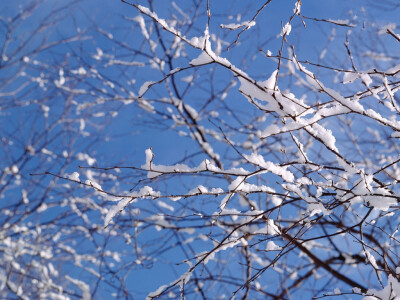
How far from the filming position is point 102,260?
391cm

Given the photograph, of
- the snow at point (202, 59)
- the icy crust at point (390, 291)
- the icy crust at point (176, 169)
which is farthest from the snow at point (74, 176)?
the icy crust at point (390, 291)

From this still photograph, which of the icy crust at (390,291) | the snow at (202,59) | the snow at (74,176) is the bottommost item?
the icy crust at (390,291)

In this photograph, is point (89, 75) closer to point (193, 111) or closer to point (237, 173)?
point (193, 111)

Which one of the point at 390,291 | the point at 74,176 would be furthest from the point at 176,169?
the point at 390,291

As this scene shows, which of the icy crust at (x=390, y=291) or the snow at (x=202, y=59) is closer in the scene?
the snow at (x=202, y=59)

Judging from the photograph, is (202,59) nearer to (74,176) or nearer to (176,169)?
(176,169)

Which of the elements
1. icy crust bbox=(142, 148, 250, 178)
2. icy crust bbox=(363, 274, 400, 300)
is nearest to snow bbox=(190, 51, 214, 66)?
icy crust bbox=(142, 148, 250, 178)

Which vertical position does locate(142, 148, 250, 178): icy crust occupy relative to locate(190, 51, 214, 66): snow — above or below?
below

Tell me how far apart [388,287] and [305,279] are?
104 inches

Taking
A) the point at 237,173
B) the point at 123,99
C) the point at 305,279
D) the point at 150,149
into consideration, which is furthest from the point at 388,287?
the point at 123,99

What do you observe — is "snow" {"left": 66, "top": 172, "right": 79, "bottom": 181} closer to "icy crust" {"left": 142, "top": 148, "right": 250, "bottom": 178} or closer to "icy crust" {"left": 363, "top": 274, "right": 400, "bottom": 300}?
"icy crust" {"left": 142, "top": 148, "right": 250, "bottom": 178}

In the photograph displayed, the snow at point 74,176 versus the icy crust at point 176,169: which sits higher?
the icy crust at point 176,169

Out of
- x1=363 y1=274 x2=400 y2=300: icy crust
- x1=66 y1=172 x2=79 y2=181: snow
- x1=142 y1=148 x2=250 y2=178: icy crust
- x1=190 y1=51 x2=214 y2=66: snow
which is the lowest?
x1=363 y1=274 x2=400 y2=300: icy crust

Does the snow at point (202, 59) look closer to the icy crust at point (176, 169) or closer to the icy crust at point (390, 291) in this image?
the icy crust at point (176, 169)
